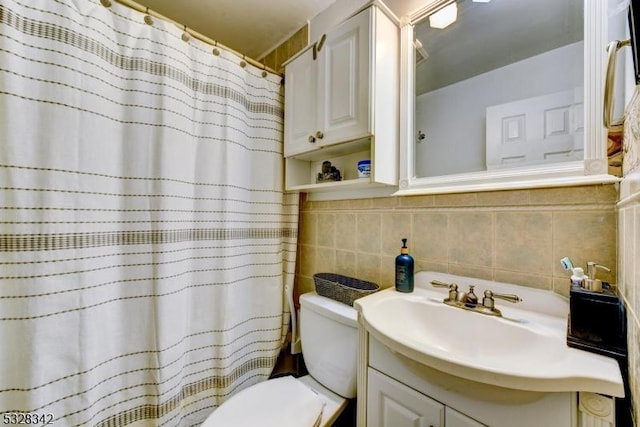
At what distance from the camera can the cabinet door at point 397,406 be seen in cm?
63

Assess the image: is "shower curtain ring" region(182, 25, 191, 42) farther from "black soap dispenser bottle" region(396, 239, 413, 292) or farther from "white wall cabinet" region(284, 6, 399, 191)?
"black soap dispenser bottle" region(396, 239, 413, 292)

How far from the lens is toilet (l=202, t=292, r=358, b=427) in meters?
0.90

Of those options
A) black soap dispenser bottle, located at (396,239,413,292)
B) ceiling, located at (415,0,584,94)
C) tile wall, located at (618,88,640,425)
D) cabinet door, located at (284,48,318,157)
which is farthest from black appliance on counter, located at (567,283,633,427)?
cabinet door, located at (284,48,318,157)

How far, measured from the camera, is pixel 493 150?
94cm

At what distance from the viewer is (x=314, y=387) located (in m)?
1.14

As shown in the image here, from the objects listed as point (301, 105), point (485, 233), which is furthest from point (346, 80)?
point (485, 233)

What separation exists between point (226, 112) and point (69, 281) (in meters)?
0.89

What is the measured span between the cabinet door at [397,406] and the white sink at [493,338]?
0.45 feet

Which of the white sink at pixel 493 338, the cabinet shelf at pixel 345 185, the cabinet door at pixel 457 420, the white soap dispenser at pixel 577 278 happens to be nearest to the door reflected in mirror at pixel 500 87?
the cabinet shelf at pixel 345 185

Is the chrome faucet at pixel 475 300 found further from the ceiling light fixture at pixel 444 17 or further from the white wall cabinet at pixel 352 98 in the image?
the ceiling light fixture at pixel 444 17

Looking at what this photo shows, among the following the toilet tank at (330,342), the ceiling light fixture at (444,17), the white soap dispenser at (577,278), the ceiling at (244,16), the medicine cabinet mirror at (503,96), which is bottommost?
the toilet tank at (330,342)

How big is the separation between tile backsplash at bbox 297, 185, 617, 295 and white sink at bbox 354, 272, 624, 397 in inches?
2.4

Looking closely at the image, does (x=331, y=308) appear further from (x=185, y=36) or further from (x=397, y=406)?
(x=185, y=36)

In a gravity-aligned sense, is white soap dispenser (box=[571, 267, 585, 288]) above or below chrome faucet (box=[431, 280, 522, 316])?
above
